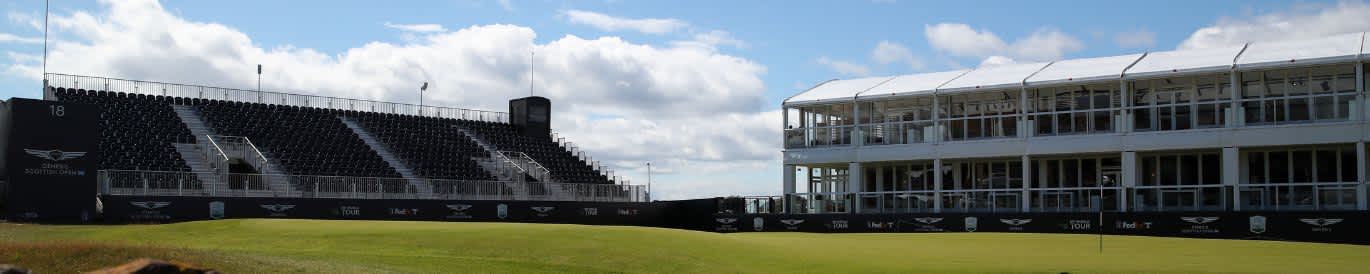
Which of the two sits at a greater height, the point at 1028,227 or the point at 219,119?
the point at 219,119

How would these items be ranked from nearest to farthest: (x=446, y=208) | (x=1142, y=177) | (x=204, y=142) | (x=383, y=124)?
1. (x=1142, y=177)
2. (x=446, y=208)
3. (x=204, y=142)
4. (x=383, y=124)

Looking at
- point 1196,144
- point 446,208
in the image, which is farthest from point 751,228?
point 1196,144

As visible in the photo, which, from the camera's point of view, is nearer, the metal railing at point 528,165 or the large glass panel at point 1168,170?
the large glass panel at point 1168,170

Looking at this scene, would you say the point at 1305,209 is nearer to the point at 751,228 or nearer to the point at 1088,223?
the point at 1088,223

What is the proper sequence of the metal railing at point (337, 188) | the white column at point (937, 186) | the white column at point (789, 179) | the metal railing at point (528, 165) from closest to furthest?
1. the metal railing at point (337, 188)
2. the white column at point (937, 186)
3. the white column at point (789, 179)
4. the metal railing at point (528, 165)

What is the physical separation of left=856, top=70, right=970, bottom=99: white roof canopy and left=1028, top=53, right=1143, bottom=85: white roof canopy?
3719mm

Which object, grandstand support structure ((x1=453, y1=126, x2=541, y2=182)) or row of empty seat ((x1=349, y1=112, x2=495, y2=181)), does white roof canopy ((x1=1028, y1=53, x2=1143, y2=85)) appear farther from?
row of empty seat ((x1=349, y1=112, x2=495, y2=181))

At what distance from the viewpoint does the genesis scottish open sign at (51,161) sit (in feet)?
104

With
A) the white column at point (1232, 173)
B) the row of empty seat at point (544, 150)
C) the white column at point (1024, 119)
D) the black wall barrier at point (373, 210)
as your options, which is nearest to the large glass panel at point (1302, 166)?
the white column at point (1232, 173)

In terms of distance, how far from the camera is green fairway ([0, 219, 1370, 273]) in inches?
680

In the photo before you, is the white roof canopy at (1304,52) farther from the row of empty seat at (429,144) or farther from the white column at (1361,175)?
the row of empty seat at (429,144)

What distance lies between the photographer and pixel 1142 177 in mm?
41094

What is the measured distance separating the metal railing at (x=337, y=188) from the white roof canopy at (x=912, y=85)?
12.2 meters

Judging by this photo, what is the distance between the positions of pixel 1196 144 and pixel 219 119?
118 feet
